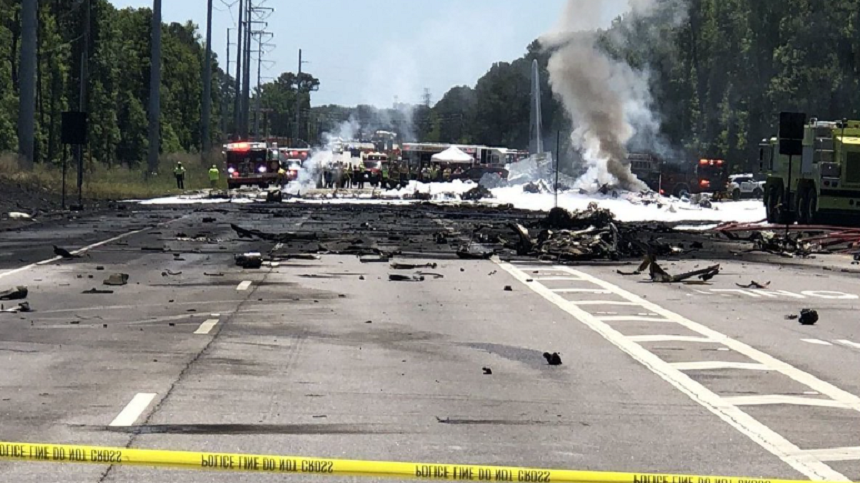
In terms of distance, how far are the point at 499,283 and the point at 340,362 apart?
10.6 meters

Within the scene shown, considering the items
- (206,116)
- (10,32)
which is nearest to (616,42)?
(206,116)

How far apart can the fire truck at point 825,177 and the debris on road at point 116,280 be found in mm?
25030

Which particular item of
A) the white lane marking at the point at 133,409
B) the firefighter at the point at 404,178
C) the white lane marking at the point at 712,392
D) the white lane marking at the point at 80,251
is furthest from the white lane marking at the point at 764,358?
the firefighter at the point at 404,178

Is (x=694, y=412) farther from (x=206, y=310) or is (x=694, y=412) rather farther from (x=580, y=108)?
(x=580, y=108)

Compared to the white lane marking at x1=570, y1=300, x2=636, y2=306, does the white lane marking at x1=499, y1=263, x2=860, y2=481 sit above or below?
above

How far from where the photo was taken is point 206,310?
61.9 ft

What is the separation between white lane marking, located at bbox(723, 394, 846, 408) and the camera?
11.9 meters

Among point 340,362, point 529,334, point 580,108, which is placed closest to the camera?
point 340,362

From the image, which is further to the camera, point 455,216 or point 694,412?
point 455,216

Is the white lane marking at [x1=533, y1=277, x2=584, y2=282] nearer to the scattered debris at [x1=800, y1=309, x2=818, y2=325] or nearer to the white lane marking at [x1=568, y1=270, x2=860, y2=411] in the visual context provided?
the white lane marking at [x1=568, y1=270, x2=860, y2=411]

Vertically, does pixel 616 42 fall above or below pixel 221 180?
above

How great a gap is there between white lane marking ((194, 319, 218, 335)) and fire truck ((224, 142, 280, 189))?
255 ft

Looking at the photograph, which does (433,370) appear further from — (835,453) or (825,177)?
(825,177)

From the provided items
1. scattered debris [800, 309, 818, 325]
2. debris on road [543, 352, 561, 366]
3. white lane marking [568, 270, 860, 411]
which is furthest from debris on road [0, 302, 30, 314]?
scattered debris [800, 309, 818, 325]
